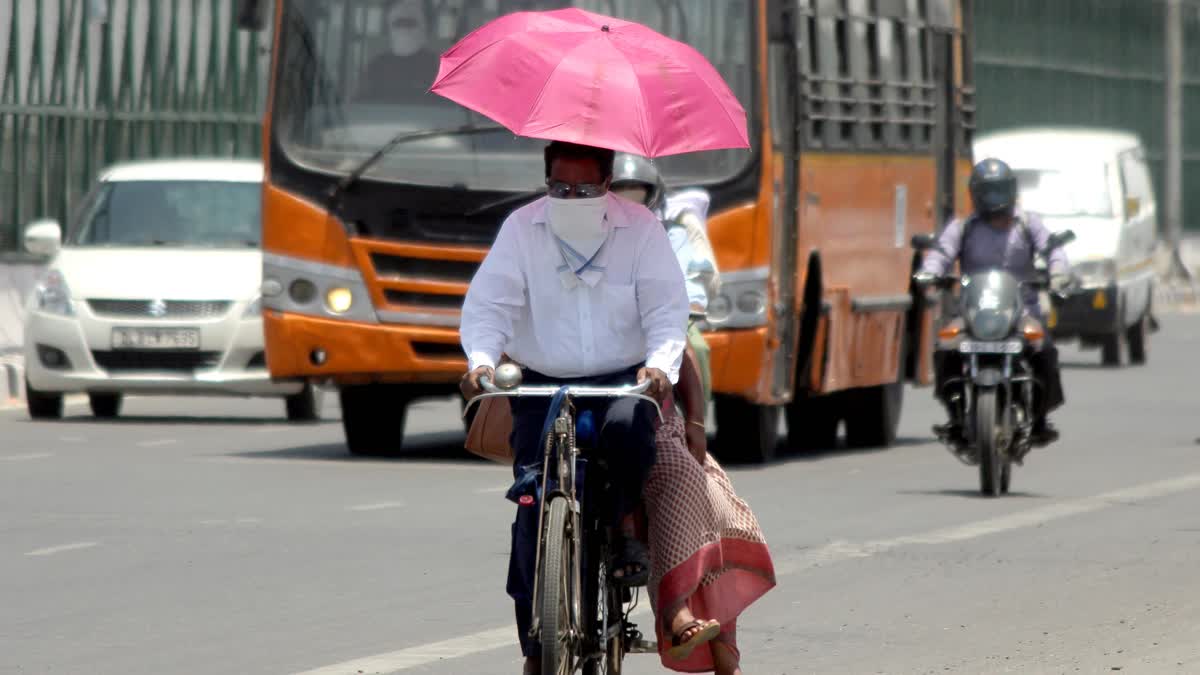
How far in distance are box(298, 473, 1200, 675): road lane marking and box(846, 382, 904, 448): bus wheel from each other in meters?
2.82

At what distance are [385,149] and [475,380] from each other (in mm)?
9104

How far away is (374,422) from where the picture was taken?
16953mm

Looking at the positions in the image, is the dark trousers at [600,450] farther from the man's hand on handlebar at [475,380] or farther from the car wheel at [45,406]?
the car wheel at [45,406]

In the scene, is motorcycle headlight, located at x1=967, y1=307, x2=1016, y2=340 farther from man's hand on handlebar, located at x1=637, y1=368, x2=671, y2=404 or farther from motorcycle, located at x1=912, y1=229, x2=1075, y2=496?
man's hand on handlebar, located at x1=637, y1=368, x2=671, y2=404

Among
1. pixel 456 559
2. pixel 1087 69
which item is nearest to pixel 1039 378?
pixel 456 559

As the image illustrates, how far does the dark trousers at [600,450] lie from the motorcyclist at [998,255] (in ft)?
26.1

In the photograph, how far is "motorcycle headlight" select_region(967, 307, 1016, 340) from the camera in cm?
1455

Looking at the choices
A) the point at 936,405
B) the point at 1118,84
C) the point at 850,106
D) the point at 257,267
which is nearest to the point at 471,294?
the point at 850,106

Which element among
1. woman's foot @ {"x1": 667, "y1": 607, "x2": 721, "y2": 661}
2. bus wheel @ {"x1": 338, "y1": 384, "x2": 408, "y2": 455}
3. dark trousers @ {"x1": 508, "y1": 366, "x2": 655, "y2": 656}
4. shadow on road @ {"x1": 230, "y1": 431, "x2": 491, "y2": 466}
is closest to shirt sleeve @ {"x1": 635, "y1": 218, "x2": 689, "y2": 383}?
dark trousers @ {"x1": 508, "y1": 366, "x2": 655, "y2": 656}

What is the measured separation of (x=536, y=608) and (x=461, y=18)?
32.4 ft

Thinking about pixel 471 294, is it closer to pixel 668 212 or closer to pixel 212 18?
pixel 668 212

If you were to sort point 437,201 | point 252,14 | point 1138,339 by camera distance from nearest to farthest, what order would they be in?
point 437,201 → point 252,14 → point 1138,339

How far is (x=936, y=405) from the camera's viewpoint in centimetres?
2364

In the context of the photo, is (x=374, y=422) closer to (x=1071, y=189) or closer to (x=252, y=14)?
(x=252, y=14)
